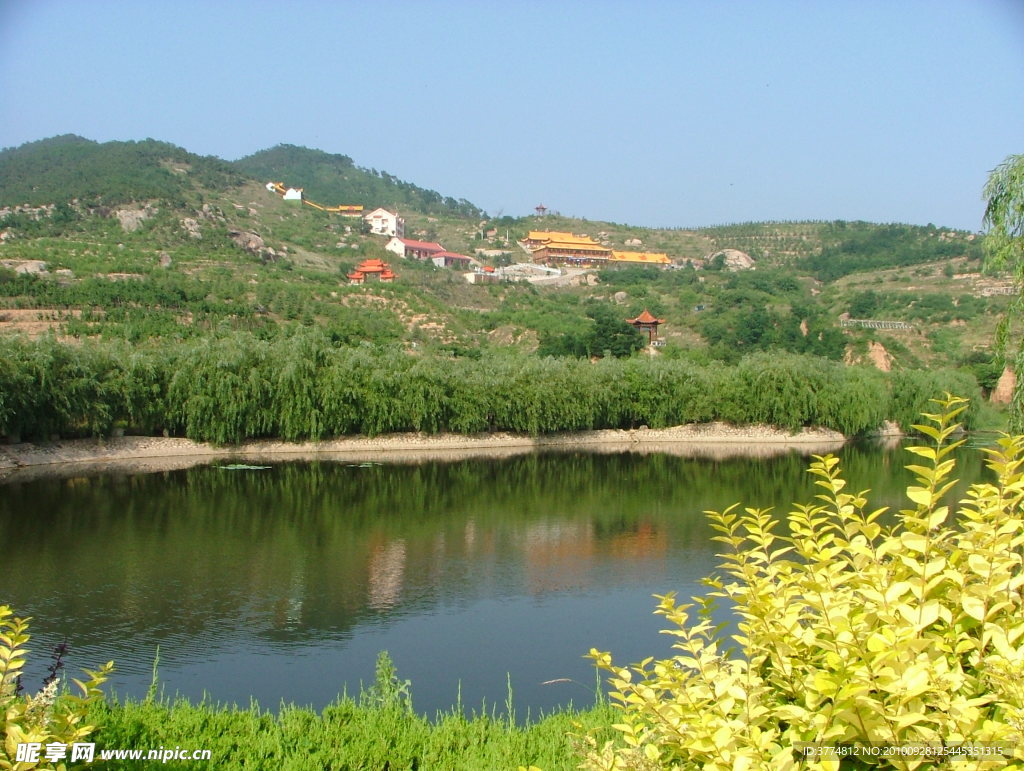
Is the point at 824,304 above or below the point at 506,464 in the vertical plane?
above

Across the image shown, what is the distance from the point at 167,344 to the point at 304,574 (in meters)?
16.7

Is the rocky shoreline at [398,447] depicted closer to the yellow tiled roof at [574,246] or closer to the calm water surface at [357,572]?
the calm water surface at [357,572]

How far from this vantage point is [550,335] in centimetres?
3972

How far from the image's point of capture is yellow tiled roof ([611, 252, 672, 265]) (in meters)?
63.4

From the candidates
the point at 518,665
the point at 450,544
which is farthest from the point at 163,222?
the point at 518,665

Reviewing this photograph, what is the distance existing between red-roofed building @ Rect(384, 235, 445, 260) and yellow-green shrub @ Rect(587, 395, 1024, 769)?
5387 cm

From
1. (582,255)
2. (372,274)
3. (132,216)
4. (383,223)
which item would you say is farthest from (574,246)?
(132,216)

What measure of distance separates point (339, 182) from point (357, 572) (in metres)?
86.8

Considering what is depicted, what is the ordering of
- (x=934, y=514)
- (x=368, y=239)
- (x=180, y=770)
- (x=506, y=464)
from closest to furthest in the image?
(x=934, y=514), (x=180, y=770), (x=506, y=464), (x=368, y=239)

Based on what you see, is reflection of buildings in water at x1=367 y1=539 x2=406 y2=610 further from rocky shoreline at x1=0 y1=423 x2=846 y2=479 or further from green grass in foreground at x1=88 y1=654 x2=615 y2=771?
rocky shoreline at x1=0 y1=423 x2=846 y2=479

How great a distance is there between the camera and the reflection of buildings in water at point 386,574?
10797mm

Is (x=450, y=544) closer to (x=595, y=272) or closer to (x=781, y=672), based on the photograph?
(x=781, y=672)

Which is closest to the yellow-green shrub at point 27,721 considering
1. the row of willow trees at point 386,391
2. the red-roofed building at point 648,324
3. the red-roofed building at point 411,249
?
the row of willow trees at point 386,391

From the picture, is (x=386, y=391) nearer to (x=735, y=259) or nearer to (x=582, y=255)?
(x=582, y=255)
